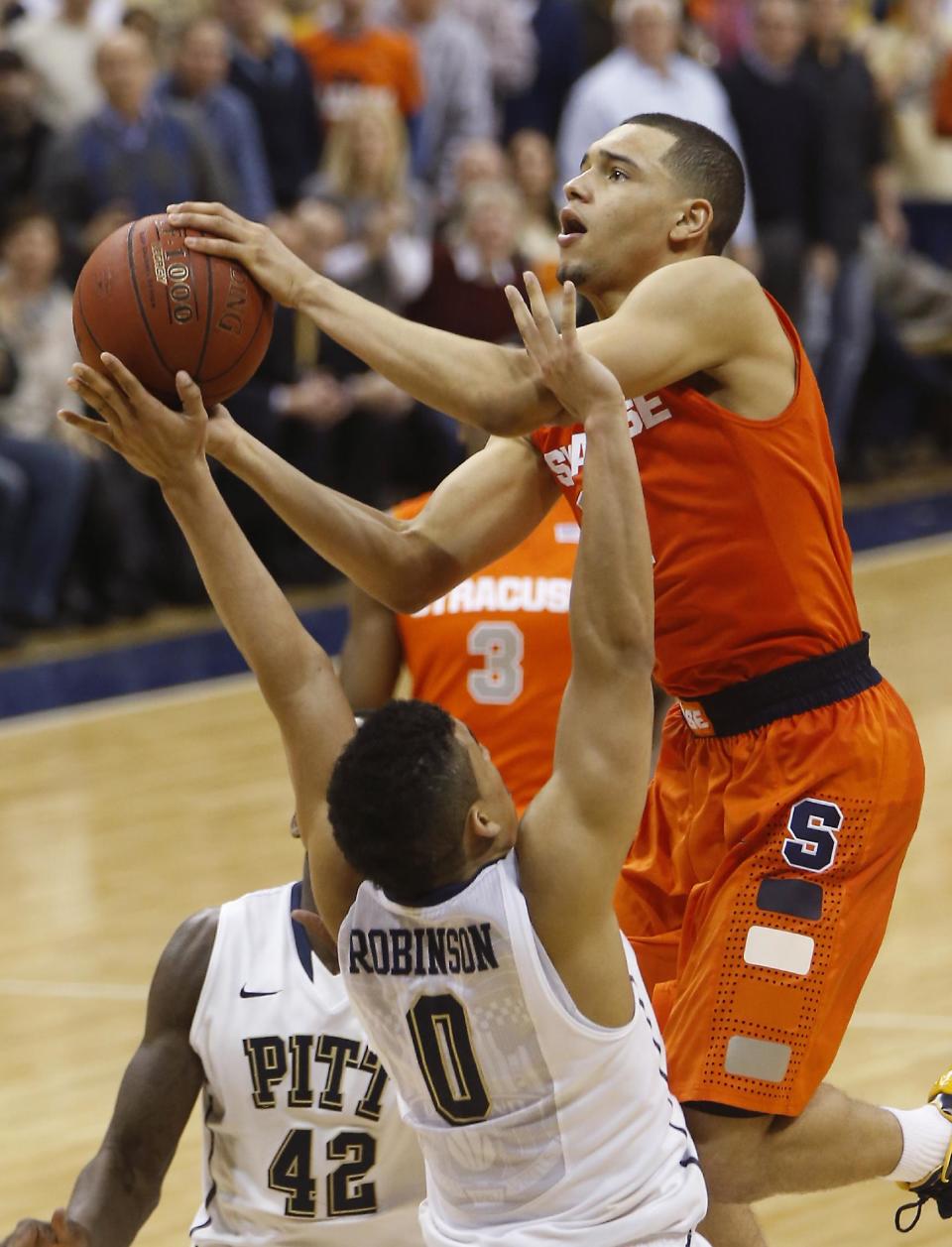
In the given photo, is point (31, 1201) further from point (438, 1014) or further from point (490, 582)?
point (438, 1014)

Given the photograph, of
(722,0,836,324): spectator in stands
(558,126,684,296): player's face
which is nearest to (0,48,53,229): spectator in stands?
(722,0,836,324): spectator in stands

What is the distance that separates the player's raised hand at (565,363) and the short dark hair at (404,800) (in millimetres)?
497

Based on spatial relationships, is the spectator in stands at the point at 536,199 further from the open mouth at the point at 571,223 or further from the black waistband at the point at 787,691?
the black waistband at the point at 787,691

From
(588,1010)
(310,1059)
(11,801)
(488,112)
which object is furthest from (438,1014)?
(488,112)

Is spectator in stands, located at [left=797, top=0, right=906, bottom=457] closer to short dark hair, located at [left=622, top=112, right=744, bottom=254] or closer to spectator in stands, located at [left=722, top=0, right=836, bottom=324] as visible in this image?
spectator in stands, located at [left=722, top=0, right=836, bottom=324]

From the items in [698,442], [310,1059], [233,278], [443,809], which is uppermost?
[233,278]

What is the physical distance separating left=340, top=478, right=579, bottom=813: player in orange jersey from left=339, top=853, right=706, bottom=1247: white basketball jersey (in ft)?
5.88

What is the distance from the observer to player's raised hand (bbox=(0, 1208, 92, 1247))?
3216 millimetres

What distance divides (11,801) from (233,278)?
16.6ft

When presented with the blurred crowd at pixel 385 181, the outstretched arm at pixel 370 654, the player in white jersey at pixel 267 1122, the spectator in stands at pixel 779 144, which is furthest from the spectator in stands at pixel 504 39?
the player in white jersey at pixel 267 1122

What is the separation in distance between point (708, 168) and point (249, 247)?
85 centimetres

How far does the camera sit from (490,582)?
5.02 m

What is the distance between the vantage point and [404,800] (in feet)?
9.46

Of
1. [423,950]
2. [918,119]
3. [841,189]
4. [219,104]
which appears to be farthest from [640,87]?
[423,950]
